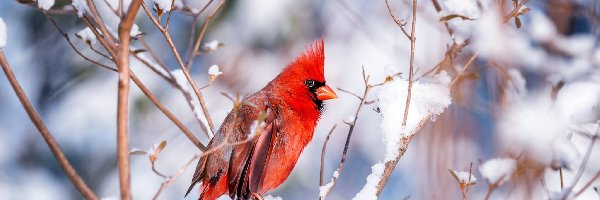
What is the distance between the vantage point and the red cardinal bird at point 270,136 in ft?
7.29

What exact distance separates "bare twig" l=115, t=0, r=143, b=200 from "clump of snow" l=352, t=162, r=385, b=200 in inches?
27.1

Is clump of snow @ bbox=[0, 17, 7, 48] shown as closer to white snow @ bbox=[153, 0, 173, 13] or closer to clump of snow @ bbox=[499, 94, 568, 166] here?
white snow @ bbox=[153, 0, 173, 13]

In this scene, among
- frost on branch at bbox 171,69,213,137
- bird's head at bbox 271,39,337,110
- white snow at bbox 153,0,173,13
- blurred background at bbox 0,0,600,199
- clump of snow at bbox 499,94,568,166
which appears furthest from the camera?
blurred background at bbox 0,0,600,199

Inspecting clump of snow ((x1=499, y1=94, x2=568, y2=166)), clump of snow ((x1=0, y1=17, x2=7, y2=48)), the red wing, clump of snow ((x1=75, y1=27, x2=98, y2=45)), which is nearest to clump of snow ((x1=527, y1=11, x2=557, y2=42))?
clump of snow ((x1=499, y1=94, x2=568, y2=166))

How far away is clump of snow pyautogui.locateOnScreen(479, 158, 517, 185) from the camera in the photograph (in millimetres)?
1633

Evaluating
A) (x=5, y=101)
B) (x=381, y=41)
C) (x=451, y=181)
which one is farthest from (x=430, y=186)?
(x=5, y=101)

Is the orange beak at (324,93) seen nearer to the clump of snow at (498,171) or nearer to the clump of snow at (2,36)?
the clump of snow at (498,171)

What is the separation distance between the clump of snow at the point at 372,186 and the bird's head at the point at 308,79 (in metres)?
0.80

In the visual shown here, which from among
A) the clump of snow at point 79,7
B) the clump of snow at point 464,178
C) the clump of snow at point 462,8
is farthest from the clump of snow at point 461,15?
the clump of snow at point 79,7

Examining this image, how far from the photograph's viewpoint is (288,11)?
16.7 feet

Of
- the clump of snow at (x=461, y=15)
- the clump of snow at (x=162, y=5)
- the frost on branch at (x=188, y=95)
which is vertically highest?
the clump of snow at (x=461, y=15)

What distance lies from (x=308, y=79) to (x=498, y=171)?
1155mm

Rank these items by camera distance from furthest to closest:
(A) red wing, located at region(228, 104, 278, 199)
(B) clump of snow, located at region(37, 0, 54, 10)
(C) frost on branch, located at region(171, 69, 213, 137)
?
(C) frost on branch, located at region(171, 69, 213, 137)
(A) red wing, located at region(228, 104, 278, 199)
(B) clump of snow, located at region(37, 0, 54, 10)

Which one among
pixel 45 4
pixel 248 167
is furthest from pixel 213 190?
pixel 45 4
